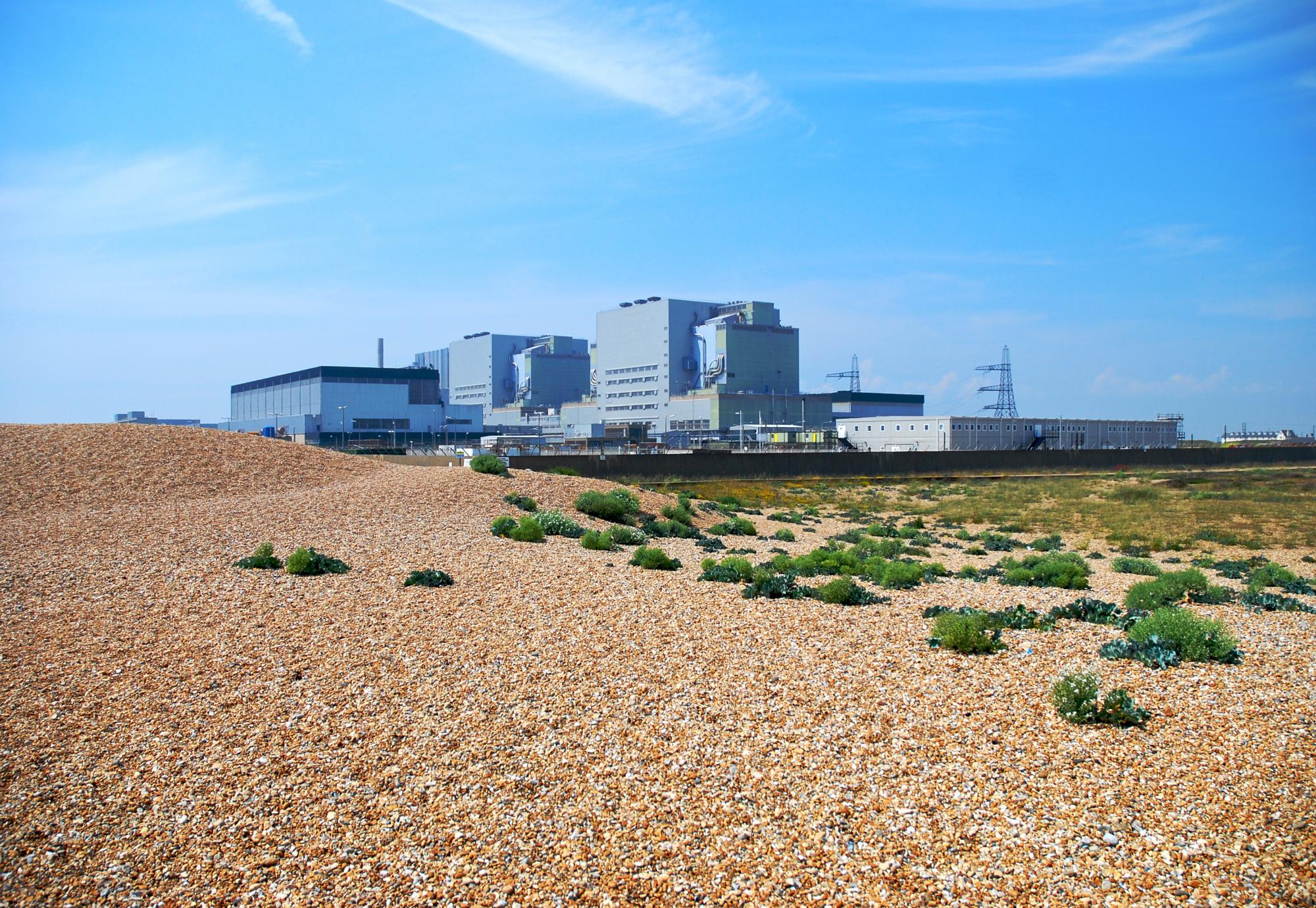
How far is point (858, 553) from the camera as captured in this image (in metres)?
22.1

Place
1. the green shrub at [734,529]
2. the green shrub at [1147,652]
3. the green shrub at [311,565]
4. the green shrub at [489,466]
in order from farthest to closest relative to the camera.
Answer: the green shrub at [489,466] → the green shrub at [734,529] → the green shrub at [311,565] → the green shrub at [1147,652]

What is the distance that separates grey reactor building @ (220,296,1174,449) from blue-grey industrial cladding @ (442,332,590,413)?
7272 millimetres

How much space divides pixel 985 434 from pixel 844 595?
257 ft

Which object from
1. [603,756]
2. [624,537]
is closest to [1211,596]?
[624,537]

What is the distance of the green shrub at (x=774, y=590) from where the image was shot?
14.4m

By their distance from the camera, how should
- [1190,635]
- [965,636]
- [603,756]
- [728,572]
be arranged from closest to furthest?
[603,756]
[1190,635]
[965,636]
[728,572]

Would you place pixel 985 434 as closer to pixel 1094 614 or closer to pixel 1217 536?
pixel 1217 536

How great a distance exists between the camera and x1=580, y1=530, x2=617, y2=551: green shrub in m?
19.2

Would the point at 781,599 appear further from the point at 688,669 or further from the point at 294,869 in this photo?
the point at 294,869

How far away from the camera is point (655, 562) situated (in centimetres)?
1705

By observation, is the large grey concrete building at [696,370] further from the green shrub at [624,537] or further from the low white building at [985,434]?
the green shrub at [624,537]

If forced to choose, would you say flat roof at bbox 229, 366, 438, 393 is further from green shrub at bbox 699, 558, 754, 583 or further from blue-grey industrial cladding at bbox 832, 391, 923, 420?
green shrub at bbox 699, 558, 754, 583

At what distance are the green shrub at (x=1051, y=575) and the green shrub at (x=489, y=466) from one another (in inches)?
621

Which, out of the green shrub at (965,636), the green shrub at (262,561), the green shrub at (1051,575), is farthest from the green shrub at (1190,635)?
the green shrub at (262,561)
